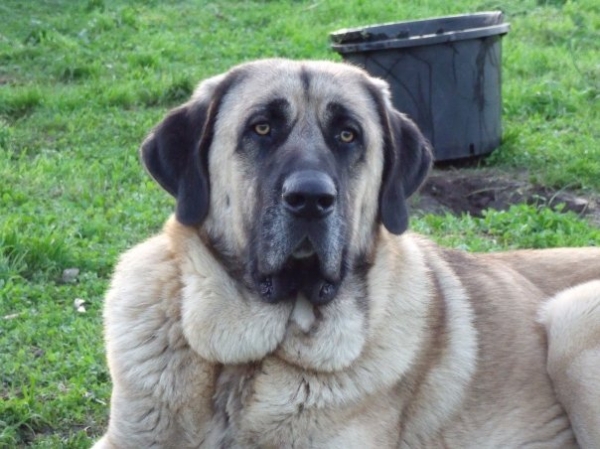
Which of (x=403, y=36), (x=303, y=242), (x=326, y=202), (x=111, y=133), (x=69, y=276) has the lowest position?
(x=111, y=133)

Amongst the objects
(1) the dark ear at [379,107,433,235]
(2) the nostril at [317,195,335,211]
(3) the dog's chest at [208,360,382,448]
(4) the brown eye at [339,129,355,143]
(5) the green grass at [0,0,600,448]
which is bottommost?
(5) the green grass at [0,0,600,448]

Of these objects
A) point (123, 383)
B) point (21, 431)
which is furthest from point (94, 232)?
point (123, 383)

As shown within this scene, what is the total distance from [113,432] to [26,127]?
4.53 m

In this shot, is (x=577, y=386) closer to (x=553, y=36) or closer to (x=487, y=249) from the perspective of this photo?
(x=487, y=249)

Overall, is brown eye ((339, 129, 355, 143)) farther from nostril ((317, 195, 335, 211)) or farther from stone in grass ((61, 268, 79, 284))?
stone in grass ((61, 268, 79, 284))

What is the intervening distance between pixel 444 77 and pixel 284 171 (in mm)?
4260

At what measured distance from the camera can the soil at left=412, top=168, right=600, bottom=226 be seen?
675cm

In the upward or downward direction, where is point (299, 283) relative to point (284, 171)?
downward

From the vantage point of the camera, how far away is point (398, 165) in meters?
3.96

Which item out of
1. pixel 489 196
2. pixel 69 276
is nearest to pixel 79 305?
pixel 69 276

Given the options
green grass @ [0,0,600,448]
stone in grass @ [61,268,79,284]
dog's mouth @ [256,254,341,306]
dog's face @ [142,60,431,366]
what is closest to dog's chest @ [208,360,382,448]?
dog's face @ [142,60,431,366]

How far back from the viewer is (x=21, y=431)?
13.5 ft

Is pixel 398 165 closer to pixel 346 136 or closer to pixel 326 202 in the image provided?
pixel 346 136

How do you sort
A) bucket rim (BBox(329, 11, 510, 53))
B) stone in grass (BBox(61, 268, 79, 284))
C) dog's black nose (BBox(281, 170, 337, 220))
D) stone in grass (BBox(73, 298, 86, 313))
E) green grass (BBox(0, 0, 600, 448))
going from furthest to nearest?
1. bucket rim (BBox(329, 11, 510, 53))
2. stone in grass (BBox(61, 268, 79, 284))
3. stone in grass (BBox(73, 298, 86, 313))
4. green grass (BBox(0, 0, 600, 448))
5. dog's black nose (BBox(281, 170, 337, 220))
